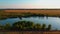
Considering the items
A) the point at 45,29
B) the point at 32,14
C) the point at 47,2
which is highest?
the point at 47,2

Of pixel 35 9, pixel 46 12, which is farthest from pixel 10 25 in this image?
pixel 46 12

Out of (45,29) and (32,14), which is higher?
(32,14)

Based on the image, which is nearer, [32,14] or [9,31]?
[9,31]

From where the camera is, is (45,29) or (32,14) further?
(32,14)

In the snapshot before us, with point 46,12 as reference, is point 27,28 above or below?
below

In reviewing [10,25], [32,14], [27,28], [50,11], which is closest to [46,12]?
[50,11]

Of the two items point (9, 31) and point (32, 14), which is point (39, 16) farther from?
point (9, 31)

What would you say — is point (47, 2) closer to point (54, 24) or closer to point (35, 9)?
point (35, 9)

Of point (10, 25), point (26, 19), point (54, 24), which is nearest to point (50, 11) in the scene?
point (54, 24)
